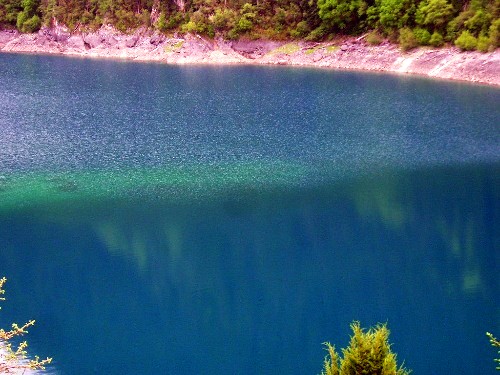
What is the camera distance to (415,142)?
3791 centimetres

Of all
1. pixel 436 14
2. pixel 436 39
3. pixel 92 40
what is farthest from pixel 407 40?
pixel 92 40

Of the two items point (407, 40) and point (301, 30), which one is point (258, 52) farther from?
point (407, 40)

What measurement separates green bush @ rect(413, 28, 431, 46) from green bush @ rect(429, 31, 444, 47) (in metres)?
0.68

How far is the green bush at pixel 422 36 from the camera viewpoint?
6438 centimetres

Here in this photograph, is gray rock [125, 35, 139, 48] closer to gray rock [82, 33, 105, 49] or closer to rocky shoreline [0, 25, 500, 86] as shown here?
rocky shoreline [0, 25, 500, 86]

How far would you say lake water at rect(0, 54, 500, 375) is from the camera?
18.0 m

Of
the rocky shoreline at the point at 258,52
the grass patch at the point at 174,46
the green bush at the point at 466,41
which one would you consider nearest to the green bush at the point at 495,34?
the rocky shoreline at the point at 258,52

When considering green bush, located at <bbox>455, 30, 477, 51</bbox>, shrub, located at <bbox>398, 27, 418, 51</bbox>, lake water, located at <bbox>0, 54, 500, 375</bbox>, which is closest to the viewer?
lake water, located at <bbox>0, 54, 500, 375</bbox>

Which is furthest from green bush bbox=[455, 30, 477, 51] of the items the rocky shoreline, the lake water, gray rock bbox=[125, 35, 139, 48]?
gray rock bbox=[125, 35, 139, 48]

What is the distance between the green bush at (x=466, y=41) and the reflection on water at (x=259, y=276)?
112ft

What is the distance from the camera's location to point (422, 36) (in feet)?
211

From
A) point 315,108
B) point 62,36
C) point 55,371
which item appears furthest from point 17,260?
point 62,36

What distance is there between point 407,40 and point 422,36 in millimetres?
1817

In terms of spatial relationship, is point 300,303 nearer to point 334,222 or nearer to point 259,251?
point 259,251
